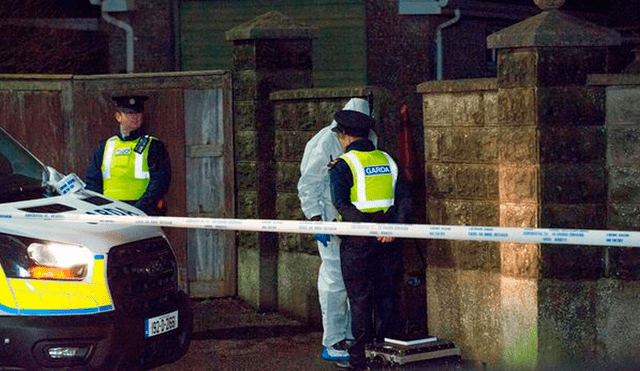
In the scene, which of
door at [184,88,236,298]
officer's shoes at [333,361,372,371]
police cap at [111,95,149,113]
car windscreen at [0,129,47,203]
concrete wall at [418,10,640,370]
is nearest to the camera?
→ car windscreen at [0,129,47,203]

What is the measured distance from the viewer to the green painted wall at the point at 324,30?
23.0m

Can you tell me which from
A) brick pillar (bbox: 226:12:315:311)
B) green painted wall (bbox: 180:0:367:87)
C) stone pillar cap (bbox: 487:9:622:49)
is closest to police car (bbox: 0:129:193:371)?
stone pillar cap (bbox: 487:9:622:49)

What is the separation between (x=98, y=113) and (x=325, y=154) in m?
3.17

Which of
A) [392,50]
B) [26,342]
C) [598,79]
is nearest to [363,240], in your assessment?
[598,79]

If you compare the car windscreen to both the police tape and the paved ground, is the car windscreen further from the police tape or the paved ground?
the paved ground

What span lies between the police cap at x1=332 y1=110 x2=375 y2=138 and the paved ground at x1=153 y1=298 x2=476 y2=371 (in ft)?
5.07

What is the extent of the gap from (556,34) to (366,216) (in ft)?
5.51

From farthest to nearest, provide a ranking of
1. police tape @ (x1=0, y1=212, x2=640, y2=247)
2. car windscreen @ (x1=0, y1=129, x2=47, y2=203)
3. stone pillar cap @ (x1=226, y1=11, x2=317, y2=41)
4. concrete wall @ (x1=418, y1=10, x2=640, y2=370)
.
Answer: stone pillar cap @ (x1=226, y1=11, x2=317, y2=41)
concrete wall @ (x1=418, y1=10, x2=640, y2=370)
car windscreen @ (x1=0, y1=129, x2=47, y2=203)
police tape @ (x1=0, y1=212, x2=640, y2=247)

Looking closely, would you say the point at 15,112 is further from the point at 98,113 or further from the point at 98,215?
the point at 98,215

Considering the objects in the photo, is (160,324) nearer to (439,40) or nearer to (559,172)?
(559,172)

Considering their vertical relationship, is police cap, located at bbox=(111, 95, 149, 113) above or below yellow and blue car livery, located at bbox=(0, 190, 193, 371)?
above

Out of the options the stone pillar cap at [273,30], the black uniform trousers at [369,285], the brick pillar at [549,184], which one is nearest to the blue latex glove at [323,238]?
the black uniform trousers at [369,285]

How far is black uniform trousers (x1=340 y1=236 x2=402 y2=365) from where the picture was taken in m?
8.91

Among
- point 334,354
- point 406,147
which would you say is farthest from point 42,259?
point 406,147
